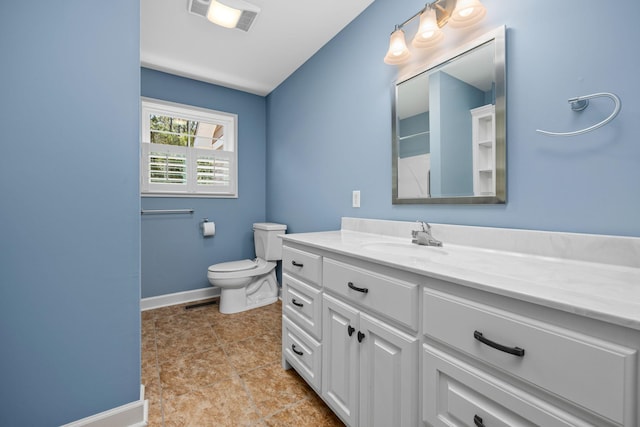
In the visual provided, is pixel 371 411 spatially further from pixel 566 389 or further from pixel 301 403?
pixel 566 389

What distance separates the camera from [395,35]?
1.49m

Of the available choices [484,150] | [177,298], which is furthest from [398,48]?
[177,298]

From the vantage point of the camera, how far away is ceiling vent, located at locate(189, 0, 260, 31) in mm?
1750

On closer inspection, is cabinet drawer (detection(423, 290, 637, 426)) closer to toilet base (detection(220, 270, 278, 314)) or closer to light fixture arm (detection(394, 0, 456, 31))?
light fixture arm (detection(394, 0, 456, 31))

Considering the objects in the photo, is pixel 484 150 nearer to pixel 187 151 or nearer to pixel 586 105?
pixel 586 105

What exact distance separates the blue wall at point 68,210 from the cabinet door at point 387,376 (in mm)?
1105

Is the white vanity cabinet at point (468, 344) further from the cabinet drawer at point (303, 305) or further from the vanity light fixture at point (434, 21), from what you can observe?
Result: the vanity light fixture at point (434, 21)

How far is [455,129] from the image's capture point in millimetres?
1325

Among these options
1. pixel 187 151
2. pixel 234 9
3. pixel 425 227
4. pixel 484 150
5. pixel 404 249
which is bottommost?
pixel 404 249

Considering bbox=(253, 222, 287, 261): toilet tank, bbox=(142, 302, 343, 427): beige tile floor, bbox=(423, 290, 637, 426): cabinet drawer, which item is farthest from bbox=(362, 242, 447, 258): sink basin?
bbox=(253, 222, 287, 261): toilet tank

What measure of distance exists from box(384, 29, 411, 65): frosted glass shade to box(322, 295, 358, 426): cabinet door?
1.36 m

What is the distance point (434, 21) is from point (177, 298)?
3163 mm

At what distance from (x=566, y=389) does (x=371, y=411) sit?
696 millimetres

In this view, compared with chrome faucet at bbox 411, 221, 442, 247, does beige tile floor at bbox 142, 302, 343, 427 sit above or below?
below
